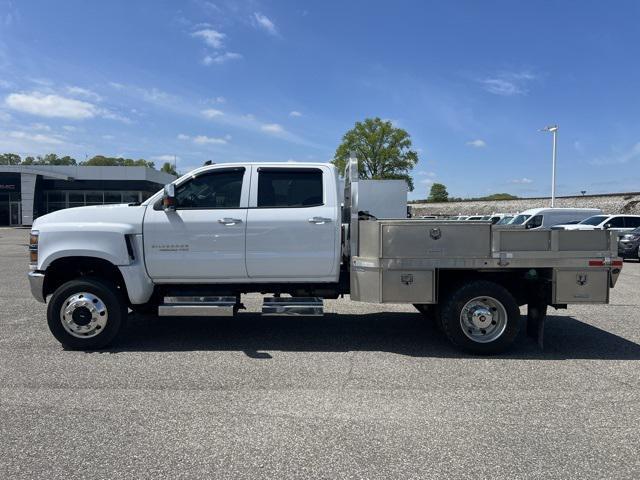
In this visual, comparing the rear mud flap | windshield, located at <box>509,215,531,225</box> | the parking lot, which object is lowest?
the parking lot

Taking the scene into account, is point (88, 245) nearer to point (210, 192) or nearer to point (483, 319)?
point (210, 192)

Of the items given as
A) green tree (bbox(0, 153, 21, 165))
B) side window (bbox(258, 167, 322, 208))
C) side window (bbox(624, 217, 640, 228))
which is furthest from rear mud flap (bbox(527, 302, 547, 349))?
green tree (bbox(0, 153, 21, 165))

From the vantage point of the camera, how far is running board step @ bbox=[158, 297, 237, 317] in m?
5.94

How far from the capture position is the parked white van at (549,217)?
2425cm

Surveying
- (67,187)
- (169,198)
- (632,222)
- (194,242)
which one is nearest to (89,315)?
(194,242)

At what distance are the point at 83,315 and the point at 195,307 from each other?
1.31m

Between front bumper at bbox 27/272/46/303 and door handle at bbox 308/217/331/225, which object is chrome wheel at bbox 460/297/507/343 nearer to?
door handle at bbox 308/217/331/225

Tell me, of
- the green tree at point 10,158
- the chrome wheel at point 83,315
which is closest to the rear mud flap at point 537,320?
the chrome wheel at point 83,315

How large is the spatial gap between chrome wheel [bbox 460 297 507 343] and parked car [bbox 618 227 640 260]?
1496cm

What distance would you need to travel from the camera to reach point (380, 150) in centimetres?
6569

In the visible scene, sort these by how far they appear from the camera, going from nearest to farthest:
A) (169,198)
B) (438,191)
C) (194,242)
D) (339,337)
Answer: (169,198) → (194,242) → (339,337) → (438,191)

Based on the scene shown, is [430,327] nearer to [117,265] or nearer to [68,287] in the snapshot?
[117,265]

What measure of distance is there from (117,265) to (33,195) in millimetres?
49647

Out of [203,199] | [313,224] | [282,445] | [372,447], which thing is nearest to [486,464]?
[372,447]
